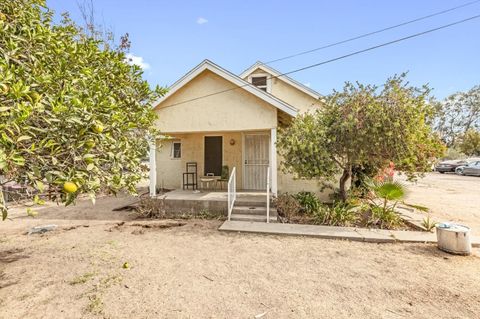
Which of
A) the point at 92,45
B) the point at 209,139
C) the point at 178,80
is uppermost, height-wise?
the point at 178,80

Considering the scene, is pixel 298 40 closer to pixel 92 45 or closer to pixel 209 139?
pixel 209 139

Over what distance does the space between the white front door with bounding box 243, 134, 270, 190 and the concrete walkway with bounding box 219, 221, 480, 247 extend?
12.7ft

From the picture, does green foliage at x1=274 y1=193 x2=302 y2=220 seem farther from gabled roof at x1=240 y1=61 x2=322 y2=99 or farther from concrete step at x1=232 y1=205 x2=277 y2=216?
gabled roof at x1=240 y1=61 x2=322 y2=99

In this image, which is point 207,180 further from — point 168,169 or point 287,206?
point 287,206

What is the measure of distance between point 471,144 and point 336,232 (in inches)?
1669

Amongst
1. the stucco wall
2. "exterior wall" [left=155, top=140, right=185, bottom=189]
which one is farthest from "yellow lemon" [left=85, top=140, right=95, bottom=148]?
"exterior wall" [left=155, top=140, right=185, bottom=189]

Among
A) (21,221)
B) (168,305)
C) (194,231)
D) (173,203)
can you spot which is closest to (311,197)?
(194,231)

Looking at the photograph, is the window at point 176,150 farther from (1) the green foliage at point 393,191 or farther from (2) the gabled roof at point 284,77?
(1) the green foliage at point 393,191

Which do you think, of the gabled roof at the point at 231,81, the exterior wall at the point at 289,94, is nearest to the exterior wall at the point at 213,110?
the gabled roof at the point at 231,81

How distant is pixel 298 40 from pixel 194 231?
11.5 metres

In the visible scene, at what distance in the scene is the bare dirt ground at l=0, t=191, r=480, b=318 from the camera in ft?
11.0

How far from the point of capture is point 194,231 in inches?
268

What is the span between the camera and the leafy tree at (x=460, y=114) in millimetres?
47750

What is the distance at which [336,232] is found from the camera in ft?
21.0
